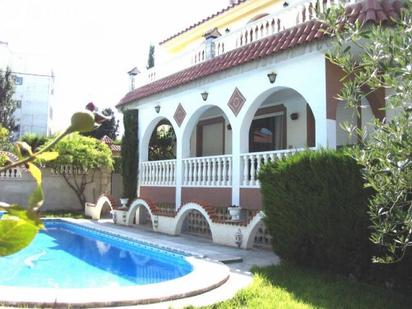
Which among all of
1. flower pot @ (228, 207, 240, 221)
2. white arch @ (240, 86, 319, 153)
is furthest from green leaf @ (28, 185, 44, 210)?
white arch @ (240, 86, 319, 153)

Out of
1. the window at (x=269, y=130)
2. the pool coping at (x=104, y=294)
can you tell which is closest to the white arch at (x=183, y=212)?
the window at (x=269, y=130)

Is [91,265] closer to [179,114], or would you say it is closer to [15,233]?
[179,114]

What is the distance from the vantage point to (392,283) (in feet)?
23.8

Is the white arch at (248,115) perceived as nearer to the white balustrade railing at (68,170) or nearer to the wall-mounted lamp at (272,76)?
the wall-mounted lamp at (272,76)

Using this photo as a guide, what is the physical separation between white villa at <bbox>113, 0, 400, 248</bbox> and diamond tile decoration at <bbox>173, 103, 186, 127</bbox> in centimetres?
4

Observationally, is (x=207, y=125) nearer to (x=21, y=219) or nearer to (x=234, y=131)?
(x=234, y=131)

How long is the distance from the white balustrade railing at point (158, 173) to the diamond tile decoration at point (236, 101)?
3.83 meters

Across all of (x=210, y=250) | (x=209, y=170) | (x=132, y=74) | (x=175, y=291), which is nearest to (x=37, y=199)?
(x=175, y=291)

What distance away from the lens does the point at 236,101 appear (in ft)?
44.2

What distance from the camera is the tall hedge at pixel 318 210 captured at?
289 inches

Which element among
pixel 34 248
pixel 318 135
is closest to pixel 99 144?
pixel 34 248

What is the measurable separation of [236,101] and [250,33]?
80.6 inches

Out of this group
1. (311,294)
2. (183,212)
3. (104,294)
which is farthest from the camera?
(183,212)

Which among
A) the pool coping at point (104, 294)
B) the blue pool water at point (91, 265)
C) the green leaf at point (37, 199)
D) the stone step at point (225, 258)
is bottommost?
the blue pool water at point (91, 265)
